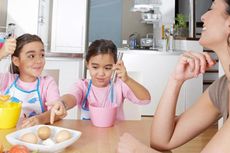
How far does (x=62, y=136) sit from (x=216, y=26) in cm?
53

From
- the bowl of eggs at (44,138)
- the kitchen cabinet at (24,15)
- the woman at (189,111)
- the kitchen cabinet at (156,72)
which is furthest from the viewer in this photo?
the kitchen cabinet at (24,15)

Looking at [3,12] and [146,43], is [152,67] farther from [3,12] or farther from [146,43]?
[3,12]

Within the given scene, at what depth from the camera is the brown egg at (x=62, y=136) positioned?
2.59 ft

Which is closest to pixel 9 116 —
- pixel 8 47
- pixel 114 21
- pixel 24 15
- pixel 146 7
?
Result: pixel 8 47

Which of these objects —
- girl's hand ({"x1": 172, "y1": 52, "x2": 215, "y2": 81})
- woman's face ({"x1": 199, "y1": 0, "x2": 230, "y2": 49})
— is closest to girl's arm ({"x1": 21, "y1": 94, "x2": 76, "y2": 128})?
girl's hand ({"x1": 172, "y1": 52, "x2": 215, "y2": 81})

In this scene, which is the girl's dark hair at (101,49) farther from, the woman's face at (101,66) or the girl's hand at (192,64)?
the girl's hand at (192,64)

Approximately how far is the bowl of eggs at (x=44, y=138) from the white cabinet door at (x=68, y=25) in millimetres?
3592

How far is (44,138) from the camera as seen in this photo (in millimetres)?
823

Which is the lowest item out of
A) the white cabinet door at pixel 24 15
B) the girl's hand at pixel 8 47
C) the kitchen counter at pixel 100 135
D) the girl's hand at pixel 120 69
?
the kitchen counter at pixel 100 135

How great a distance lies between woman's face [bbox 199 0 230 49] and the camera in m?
0.80

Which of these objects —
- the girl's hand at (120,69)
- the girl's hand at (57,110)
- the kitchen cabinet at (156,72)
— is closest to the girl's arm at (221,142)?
the girl's hand at (57,110)

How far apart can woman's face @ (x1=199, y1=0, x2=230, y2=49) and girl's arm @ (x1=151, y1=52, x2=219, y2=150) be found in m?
0.12

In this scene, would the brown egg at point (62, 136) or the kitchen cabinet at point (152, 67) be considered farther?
the kitchen cabinet at point (152, 67)

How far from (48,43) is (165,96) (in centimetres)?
376
